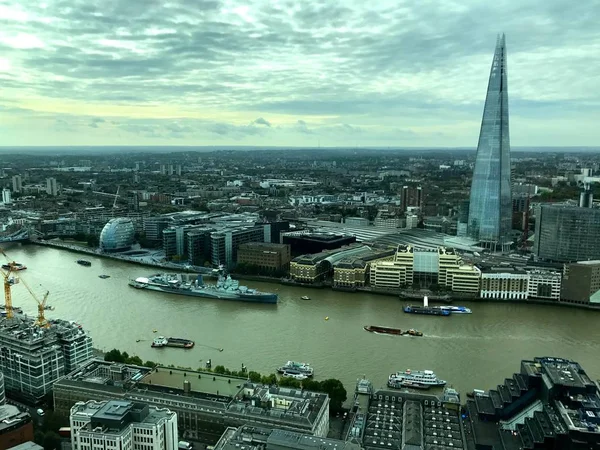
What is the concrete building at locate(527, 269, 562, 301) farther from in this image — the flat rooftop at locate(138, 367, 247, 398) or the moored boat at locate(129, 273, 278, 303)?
the flat rooftop at locate(138, 367, 247, 398)

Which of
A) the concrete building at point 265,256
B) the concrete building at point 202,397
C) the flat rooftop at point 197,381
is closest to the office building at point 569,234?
the concrete building at point 265,256

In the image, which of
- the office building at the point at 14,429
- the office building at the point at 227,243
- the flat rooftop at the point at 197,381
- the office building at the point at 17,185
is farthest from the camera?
the office building at the point at 17,185

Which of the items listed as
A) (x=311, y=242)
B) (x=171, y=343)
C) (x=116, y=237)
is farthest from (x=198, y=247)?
(x=171, y=343)

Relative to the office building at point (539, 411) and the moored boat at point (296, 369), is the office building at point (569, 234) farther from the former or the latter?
the moored boat at point (296, 369)

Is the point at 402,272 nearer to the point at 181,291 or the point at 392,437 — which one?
the point at 181,291

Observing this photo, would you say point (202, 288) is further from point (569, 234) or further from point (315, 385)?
point (569, 234)

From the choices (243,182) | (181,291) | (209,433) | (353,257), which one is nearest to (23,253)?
(181,291)
